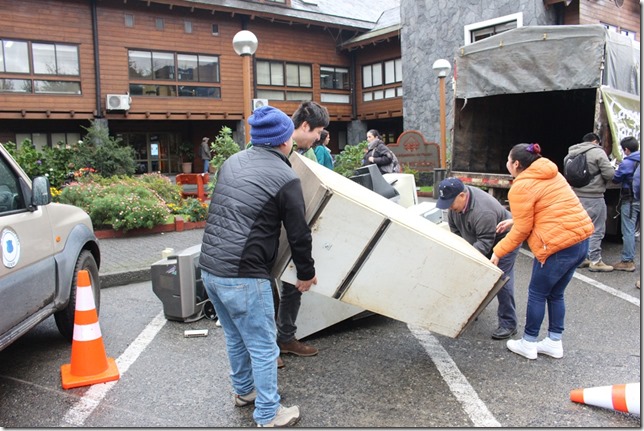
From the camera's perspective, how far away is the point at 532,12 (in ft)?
57.0

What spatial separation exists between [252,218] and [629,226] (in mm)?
6055

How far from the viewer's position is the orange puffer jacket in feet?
12.8

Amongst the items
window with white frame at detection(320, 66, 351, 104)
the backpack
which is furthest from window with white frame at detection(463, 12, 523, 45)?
the backpack

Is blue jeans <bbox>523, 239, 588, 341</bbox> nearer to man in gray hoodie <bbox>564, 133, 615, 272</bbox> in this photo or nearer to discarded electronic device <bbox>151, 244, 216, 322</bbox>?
discarded electronic device <bbox>151, 244, 216, 322</bbox>

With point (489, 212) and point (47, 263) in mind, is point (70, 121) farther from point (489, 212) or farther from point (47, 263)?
point (489, 212)

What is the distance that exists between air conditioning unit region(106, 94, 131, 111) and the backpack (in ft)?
55.5

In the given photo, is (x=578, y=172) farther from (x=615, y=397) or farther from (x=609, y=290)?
A: (x=615, y=397)

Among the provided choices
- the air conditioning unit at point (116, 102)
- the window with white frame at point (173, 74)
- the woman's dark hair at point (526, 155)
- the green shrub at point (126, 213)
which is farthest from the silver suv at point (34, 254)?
the window with white frame at point (173, 74)

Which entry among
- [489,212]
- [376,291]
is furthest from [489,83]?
[376,291]

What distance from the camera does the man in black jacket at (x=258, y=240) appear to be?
9.70 feet

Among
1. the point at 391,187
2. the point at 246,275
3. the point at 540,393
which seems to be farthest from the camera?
the point at 391,187

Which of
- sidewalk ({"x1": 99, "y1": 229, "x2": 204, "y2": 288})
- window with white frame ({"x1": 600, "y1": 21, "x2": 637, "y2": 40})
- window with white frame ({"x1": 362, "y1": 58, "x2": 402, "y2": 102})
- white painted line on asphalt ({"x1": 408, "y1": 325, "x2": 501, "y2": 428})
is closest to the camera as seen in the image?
white painted line on asphalt ({"x1": 408, "y1": 325, "x2": 501, "y2": 428})

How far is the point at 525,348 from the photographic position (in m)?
4.20

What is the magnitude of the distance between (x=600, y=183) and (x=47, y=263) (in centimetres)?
634
